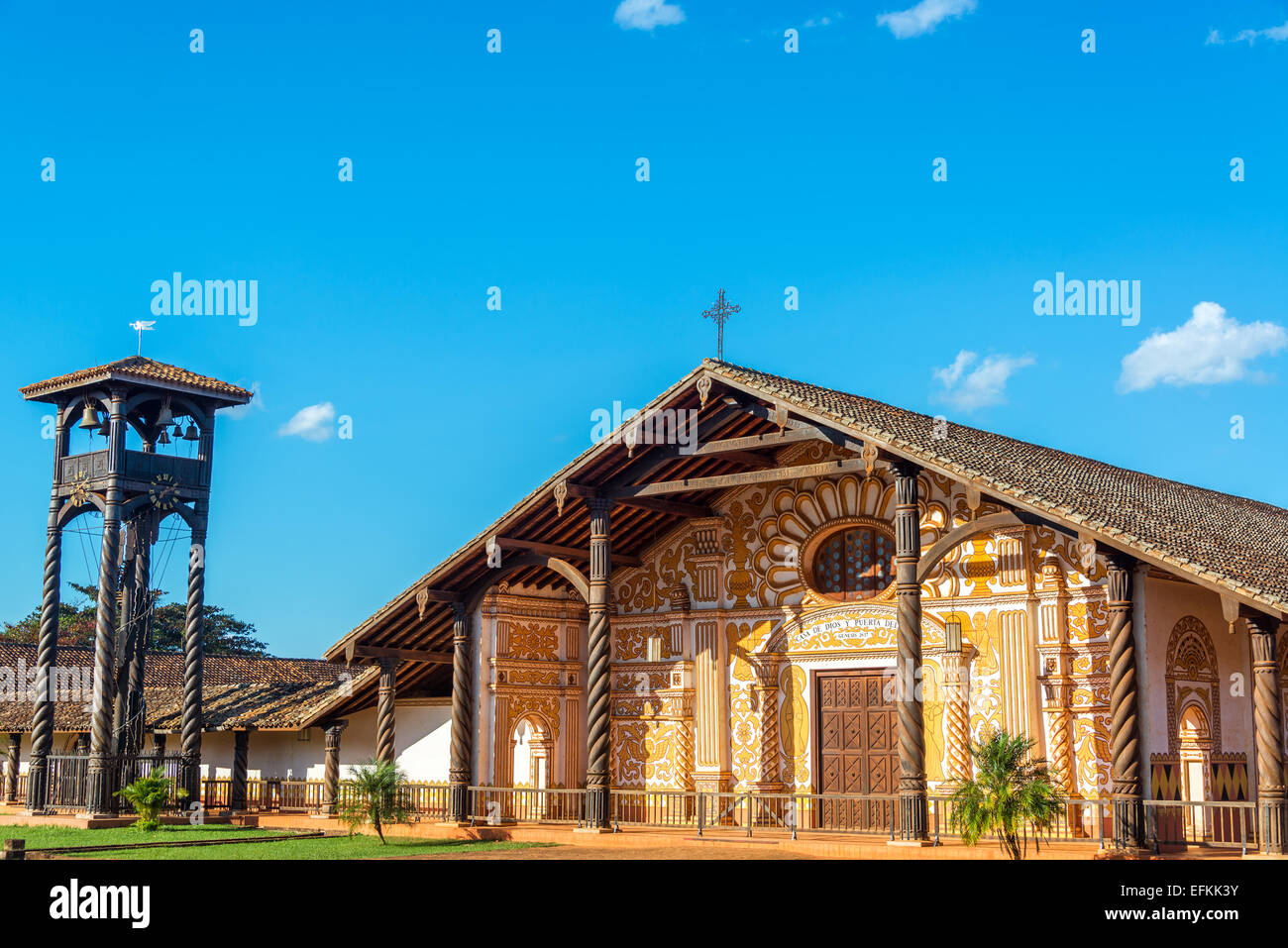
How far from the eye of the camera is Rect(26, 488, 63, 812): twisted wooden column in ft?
100

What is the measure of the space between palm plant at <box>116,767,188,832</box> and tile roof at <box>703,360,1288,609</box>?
571 inches

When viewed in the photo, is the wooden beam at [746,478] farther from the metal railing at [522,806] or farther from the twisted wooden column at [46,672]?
the twisted wooden column at [46,672]

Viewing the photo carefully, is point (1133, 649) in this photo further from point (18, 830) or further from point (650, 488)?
point (18, 830)

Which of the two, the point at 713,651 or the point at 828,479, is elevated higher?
the point at 828,479

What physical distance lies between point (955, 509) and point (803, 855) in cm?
645

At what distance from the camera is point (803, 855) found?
20906 mm

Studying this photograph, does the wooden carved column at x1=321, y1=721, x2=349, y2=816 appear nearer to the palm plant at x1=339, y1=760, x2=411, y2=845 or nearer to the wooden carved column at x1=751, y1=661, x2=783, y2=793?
the palm plant at x1=339, y1=760, x2=411, y2=845

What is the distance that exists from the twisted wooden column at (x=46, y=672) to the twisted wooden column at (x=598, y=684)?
531 inches

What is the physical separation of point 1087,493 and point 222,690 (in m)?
24.7

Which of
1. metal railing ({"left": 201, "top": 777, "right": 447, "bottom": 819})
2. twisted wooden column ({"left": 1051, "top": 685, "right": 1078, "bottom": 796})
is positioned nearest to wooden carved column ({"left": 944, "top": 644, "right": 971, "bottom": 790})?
twisted wooden column ({"left": 1051, "top": 685, "right": 1078, "bottom": 796})

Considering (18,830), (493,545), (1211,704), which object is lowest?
(18,830)

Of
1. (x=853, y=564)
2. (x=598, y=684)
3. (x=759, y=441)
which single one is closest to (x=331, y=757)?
(x=598, y=684)
